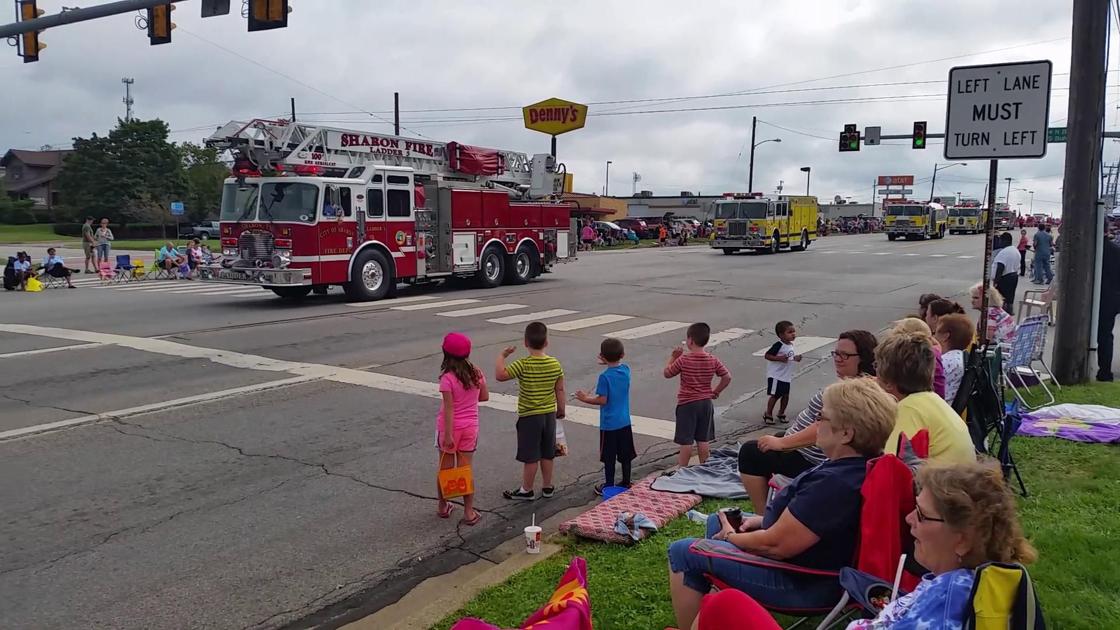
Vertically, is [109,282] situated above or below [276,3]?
below

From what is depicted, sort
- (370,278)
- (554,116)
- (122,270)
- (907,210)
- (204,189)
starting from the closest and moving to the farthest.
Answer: (370,278) < (122,270) < (554,116) < (907,210) < (204,189)

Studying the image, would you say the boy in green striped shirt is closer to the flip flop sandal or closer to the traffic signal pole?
the flip flop sandal

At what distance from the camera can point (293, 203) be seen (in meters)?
16.7

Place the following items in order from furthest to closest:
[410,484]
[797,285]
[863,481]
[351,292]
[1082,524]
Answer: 1. [797,285]
2. [351,292]
3. [410,484]
4. [1082,524]
5. [863,481]

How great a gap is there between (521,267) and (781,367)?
1529 cm

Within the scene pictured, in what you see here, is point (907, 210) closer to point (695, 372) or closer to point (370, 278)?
point (370, 278)

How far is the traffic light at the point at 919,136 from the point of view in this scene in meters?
36.9

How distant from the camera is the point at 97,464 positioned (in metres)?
6.66

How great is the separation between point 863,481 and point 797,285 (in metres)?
20.6

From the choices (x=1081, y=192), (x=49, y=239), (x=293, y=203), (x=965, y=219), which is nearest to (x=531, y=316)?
(x=293, y=203)

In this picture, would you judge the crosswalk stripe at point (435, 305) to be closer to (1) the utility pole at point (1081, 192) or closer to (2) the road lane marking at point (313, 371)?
(2) the road lane marking at point (313, 371)

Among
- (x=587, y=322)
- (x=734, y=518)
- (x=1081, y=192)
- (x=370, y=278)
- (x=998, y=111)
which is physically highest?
(x=998, y=111)

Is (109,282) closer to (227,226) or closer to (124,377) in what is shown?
(227,226)

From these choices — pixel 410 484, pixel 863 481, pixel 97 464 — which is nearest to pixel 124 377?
pixel 97 464
